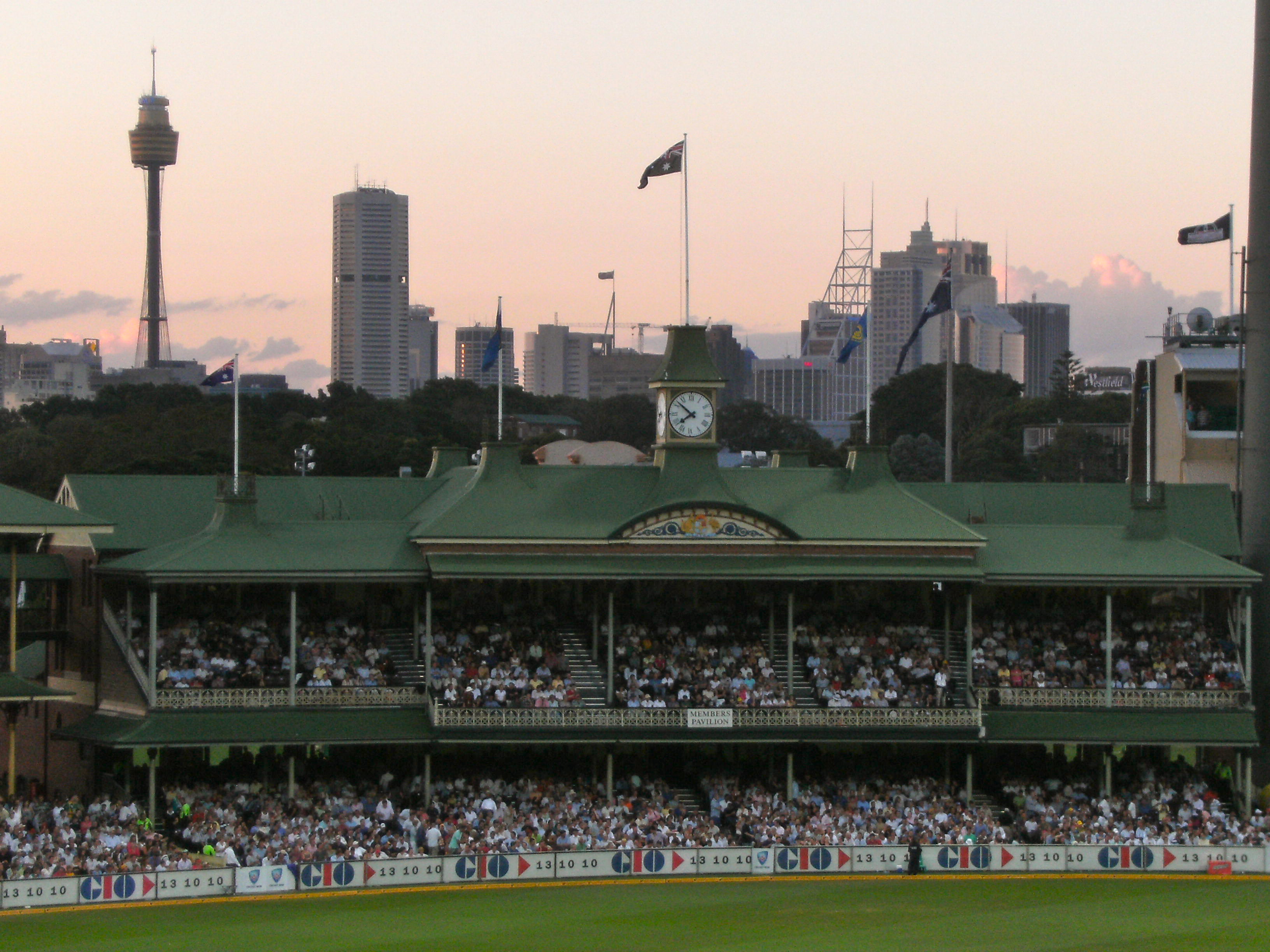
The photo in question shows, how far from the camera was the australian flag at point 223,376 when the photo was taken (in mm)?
54688

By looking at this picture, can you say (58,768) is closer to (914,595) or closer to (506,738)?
(506,738)

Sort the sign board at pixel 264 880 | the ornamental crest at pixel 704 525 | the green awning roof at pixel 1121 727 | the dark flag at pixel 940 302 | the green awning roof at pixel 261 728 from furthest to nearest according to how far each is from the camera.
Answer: the dark flag at pixel 940 302
the ornamental crest at pixel 704 525
the green awning roof at pixel 1121 727
the green awning roof at pixel 261 728
the sign board at pixel 264 880

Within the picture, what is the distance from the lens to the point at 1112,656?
48.3 meters

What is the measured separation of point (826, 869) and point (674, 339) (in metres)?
14.7

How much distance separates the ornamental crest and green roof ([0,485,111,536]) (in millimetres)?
13341

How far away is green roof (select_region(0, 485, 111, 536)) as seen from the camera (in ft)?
143

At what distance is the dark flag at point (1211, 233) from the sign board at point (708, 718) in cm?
2388

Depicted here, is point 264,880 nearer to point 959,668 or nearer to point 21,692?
point 21,692

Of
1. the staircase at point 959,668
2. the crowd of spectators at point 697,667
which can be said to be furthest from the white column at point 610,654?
the staircase at point 959,668

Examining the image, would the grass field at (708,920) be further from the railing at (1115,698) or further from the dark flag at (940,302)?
the dark flag at (940,302)

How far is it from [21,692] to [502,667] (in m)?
11.2

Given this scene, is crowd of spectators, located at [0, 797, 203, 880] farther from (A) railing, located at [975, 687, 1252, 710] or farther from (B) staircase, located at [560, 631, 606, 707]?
(A) railing, located at [975, 687, 1252, 710]

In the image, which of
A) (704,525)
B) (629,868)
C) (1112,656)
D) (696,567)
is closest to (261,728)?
(629,868)

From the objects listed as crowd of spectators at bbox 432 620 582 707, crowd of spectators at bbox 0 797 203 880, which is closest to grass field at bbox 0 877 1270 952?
crowd of spectators at bbox 0 797 203 880
